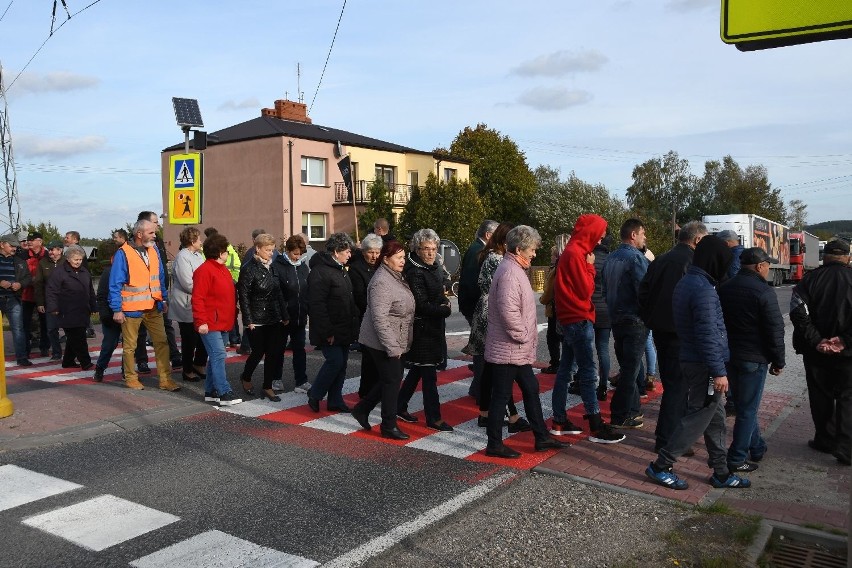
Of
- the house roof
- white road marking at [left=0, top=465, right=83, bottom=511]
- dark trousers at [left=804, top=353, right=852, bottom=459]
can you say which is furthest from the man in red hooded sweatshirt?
the house roof

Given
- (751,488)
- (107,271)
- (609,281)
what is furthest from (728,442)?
(107,271)

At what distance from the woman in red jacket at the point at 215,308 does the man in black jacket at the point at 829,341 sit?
5598 millimetres

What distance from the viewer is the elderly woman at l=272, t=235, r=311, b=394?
858 cm

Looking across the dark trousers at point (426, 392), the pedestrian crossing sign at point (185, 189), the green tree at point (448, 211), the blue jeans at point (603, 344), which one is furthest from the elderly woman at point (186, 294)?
the green tree at point (448, 211)

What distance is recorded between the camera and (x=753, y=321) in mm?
5352

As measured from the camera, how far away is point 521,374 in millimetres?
5910

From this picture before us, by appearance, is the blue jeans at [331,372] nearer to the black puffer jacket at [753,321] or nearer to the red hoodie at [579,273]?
the red hoodie at [579,273]

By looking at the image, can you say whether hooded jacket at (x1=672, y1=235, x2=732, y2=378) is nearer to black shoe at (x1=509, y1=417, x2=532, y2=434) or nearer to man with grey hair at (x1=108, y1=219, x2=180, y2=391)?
black shoe at (x1=509, y1=417, x2=532, y2=434)

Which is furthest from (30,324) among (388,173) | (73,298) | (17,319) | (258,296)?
(388,173)

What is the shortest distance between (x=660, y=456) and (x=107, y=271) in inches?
297

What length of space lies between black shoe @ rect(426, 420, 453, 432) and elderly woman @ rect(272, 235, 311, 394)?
7.53ft

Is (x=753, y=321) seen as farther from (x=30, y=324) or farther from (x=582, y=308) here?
(x=30, y=324)

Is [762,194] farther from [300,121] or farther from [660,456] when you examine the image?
[660,456]

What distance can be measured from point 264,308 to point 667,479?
468 centimetres
